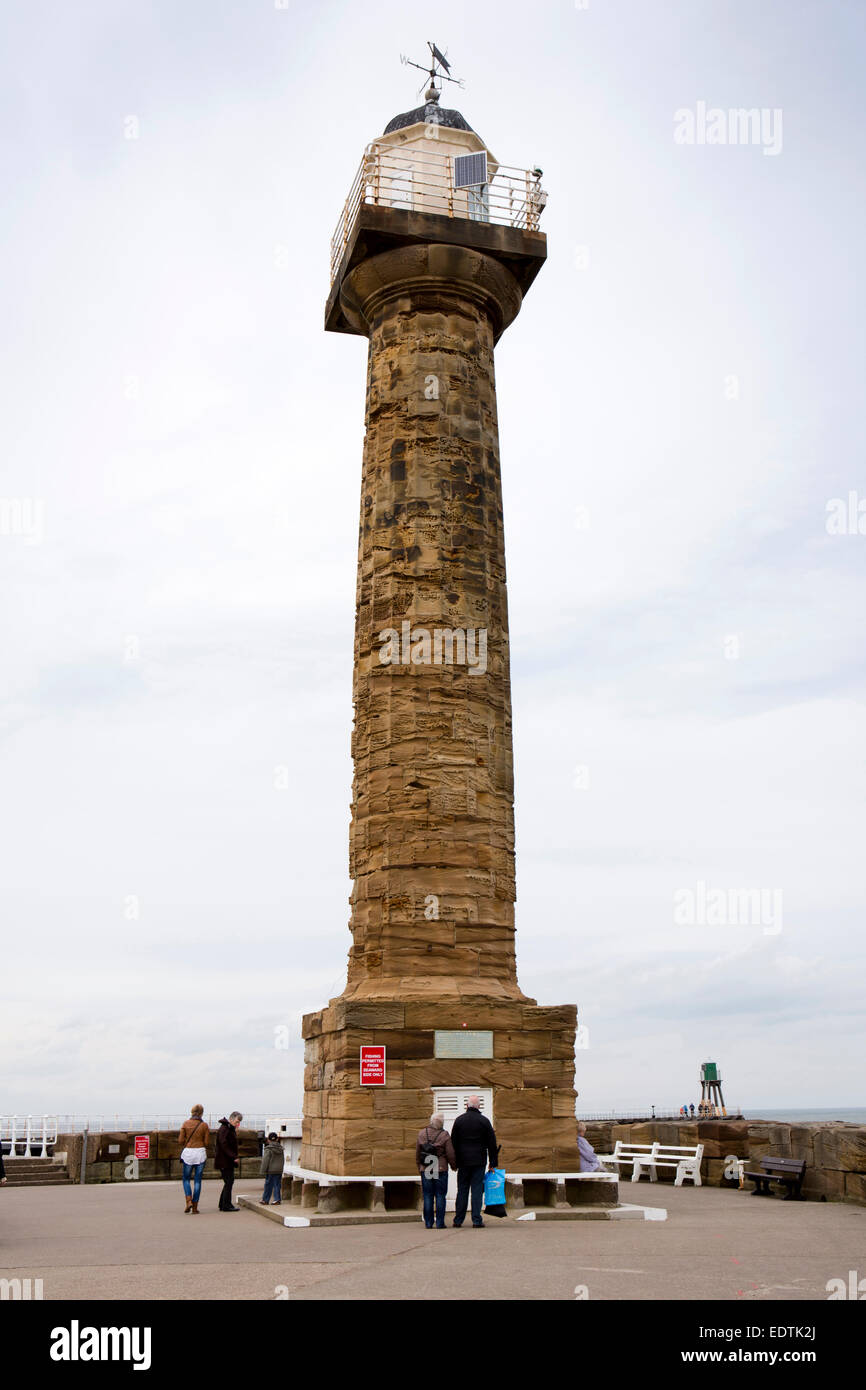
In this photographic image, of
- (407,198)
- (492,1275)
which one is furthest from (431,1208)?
(407,198)

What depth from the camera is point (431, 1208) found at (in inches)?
477

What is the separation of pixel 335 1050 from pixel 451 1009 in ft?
5.07

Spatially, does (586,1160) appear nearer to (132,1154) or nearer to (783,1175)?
(783,1175)

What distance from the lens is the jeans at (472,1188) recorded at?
12070mm

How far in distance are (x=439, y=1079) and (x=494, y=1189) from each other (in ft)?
7.84

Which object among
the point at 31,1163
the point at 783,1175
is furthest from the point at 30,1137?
the point at 783,1175

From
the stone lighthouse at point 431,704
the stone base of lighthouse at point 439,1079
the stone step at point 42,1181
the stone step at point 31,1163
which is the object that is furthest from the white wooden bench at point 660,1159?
the stone step at point 31,1163

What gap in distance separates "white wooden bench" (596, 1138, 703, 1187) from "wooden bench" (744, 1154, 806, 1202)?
2.50m

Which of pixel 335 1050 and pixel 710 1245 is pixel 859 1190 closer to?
pixel 710 1245

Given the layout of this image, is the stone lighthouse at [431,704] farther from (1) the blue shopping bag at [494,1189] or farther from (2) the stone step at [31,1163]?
(2) the stone step at [31,1163]

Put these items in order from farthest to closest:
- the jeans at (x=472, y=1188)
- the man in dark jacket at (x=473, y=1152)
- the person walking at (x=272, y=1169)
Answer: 1. the person walking at (x=272, y=1169)
2. the jeans at (x=472, y=1188)
3. the man in dark jacket at (x=473, y=1152)

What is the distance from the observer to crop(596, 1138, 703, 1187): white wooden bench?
→ 19.7 m

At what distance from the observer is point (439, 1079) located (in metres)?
14.6

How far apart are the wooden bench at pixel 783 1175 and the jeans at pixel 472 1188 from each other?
599 centimetres
